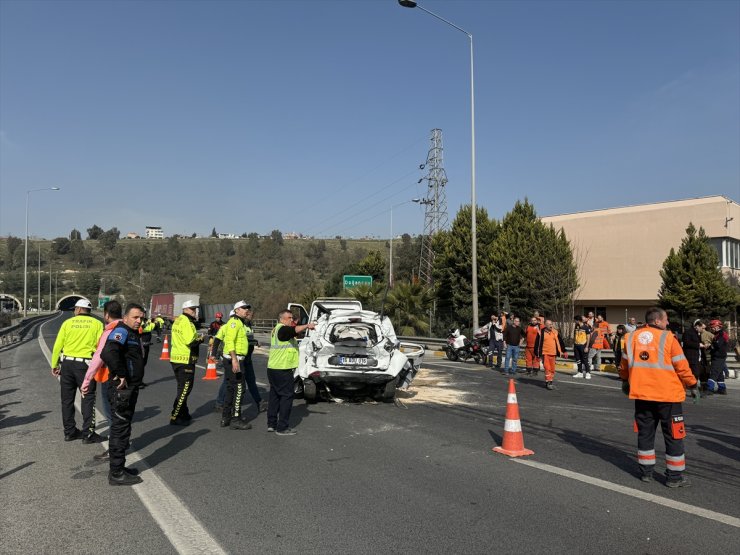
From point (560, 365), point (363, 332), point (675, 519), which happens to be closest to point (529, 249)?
point (560, 365)

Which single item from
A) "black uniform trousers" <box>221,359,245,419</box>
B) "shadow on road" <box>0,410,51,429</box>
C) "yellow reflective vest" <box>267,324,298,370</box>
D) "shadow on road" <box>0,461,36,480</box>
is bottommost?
"shadow on road" <box>0,410,51,429</box>

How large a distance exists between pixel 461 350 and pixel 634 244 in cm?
2103

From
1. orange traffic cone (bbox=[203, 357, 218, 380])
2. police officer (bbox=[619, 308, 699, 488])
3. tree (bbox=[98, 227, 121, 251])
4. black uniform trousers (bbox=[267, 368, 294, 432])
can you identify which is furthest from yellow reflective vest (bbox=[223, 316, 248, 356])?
tree (bbox=[98, 227, 121, 251])

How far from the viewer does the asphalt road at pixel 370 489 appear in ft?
13.5

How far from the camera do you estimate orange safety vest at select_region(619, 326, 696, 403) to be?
5.46 m

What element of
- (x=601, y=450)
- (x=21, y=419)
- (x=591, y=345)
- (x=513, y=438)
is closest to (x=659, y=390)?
(x=601, y=450)

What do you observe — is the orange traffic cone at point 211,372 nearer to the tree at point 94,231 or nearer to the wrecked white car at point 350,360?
the wrecked white car at point 350,360

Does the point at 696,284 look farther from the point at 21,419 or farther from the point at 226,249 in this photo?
the point at 226,249

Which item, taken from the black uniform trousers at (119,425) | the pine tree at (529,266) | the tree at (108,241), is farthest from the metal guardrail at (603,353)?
the tree at (108,241)

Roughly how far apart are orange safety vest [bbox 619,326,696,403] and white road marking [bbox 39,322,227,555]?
4208 mm

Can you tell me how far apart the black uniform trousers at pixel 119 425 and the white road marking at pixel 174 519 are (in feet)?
1.11

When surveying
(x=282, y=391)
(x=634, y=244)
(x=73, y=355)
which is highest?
(x=634, y=244)

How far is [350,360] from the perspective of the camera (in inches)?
397

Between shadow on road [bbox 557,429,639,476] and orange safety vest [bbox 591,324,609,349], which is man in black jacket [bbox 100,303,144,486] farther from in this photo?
orange safety vest [bbox 591,324,609,349]
